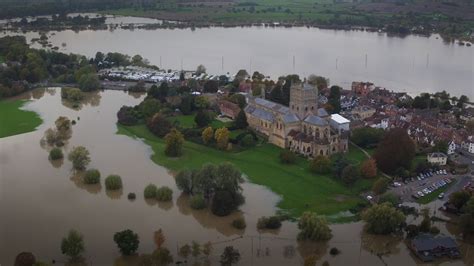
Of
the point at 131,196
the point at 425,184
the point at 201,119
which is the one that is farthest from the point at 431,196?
the point at 201,119

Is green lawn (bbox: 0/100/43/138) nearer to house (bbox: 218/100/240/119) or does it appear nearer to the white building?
house (bbox: 218/100/240/119)

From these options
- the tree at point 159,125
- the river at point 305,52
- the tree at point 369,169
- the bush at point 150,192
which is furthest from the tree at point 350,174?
the river at point 305,52

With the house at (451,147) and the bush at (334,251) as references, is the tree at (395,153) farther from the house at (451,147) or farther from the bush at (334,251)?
the bush at (334,251)

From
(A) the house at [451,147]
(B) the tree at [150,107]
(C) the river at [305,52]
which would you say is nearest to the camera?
(A) the house at [451,147]

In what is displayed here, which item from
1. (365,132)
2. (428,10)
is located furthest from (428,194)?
(428,10)

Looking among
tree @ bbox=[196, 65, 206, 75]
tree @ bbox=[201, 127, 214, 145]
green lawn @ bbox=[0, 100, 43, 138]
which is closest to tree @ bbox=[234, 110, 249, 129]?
tree @ bbox=[201, 127, 214, 145]

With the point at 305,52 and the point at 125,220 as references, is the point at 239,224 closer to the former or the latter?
the point at 125,220

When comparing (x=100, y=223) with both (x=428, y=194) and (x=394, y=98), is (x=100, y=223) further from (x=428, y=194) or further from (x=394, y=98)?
(x=394, y=98)
